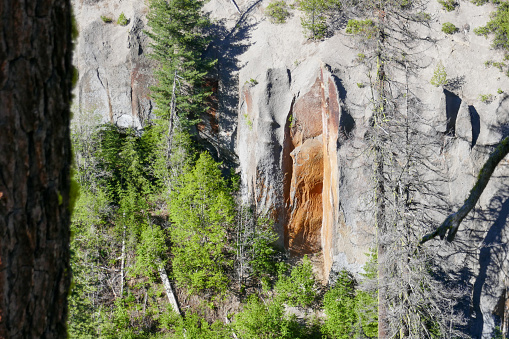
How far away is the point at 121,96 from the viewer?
23.0 metres

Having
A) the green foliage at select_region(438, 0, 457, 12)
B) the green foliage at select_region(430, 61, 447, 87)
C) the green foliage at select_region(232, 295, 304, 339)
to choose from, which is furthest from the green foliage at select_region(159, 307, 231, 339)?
the green foliage at select_region(438, 0, 457, 12)

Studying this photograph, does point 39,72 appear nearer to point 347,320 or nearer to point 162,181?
point 347,320

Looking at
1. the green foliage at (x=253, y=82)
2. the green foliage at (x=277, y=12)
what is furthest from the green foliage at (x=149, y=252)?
the green foliage at (x=277, y=12)

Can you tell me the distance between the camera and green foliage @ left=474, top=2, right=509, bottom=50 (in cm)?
1591

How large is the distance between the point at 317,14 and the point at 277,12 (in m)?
2.47

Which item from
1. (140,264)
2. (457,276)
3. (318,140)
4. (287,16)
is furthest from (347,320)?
(287,16)

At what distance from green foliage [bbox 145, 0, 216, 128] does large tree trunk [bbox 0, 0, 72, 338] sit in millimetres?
17912

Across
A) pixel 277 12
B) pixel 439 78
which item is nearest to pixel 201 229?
pixel 439 78

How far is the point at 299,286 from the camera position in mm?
17062

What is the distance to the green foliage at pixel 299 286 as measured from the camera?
1675cm

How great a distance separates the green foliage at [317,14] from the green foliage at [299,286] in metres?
9.58

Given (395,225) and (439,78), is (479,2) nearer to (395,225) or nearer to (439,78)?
(439,78)

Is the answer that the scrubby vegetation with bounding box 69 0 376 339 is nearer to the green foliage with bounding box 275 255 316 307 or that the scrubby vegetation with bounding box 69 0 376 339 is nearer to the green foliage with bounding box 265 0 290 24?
the green foliage with bounding box 275 255 316 307

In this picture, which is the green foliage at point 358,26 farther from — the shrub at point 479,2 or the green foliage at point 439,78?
the shrub at point 479,2
